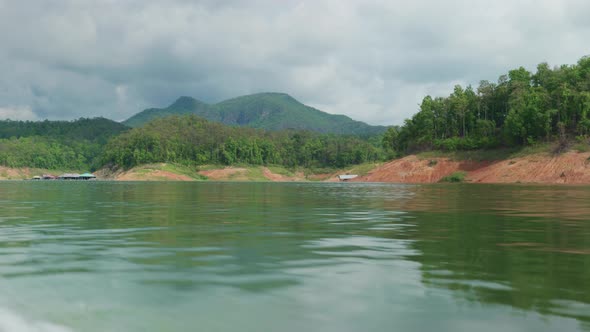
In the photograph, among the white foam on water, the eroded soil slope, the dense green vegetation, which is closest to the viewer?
the white foam on water

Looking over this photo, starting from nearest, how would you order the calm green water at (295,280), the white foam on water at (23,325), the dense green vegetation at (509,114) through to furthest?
1. the white foam on water at (23,325)
2. the calm green water at (295,280)
3. the dense green vegetation at (509,114)

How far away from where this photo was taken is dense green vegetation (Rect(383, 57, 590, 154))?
124 metres

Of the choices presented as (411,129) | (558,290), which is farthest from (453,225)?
(411,129)

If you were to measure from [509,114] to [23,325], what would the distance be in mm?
145647

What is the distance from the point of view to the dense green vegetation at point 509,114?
12381cm

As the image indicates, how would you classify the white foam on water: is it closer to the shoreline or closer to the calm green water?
the calm green water

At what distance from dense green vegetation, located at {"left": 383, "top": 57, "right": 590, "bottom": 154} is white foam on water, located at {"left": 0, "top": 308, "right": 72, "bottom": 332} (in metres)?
130

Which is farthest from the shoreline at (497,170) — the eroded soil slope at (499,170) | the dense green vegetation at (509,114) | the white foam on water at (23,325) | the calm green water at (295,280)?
the white foam on water at (23,325)

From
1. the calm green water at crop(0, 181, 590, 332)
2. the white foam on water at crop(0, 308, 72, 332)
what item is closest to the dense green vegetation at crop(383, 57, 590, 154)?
the calm green water at crop(0, 181, 590, 332)

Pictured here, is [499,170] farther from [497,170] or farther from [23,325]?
[23,325]

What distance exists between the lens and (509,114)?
444ft

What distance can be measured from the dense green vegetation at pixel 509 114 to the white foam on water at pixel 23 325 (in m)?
130

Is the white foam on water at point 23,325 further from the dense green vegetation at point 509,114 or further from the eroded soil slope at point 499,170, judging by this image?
the dense green vegetation at point 509,114

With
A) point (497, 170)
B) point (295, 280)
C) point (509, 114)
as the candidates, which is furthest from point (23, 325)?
point (509, 114)
